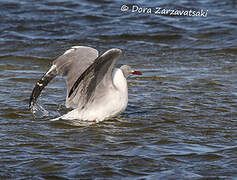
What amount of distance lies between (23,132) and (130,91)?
8.58 feet

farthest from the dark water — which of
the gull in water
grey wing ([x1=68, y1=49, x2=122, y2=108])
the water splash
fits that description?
grey wing ([x1=68, y1=49, x2=122, y2=108])

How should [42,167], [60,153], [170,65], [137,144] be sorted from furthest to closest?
[170,65] < [137,144] < [60,153] < [42,167]

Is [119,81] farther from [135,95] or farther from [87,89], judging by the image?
[135,95]

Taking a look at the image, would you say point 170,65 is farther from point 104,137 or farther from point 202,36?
point 104,137

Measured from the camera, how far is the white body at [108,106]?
6.91m

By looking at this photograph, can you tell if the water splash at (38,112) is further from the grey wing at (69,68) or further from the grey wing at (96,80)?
the grey wing at (96,80)

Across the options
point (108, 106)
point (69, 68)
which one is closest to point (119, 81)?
point (108, 106)

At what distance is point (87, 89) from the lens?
267 inches

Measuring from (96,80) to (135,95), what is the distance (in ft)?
5.69

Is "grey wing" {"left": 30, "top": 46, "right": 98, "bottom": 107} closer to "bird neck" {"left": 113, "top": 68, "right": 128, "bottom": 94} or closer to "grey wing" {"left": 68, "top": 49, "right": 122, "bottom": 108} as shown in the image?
"grey wing" {"left": 68, "top": 49, "right": 122, "bottom": 108}

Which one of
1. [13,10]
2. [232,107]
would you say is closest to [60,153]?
[232,107]

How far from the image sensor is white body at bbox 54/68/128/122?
22.7ft

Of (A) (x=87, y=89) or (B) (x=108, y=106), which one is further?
(B) (x=108, y=106)

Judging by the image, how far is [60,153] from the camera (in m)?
5.57
